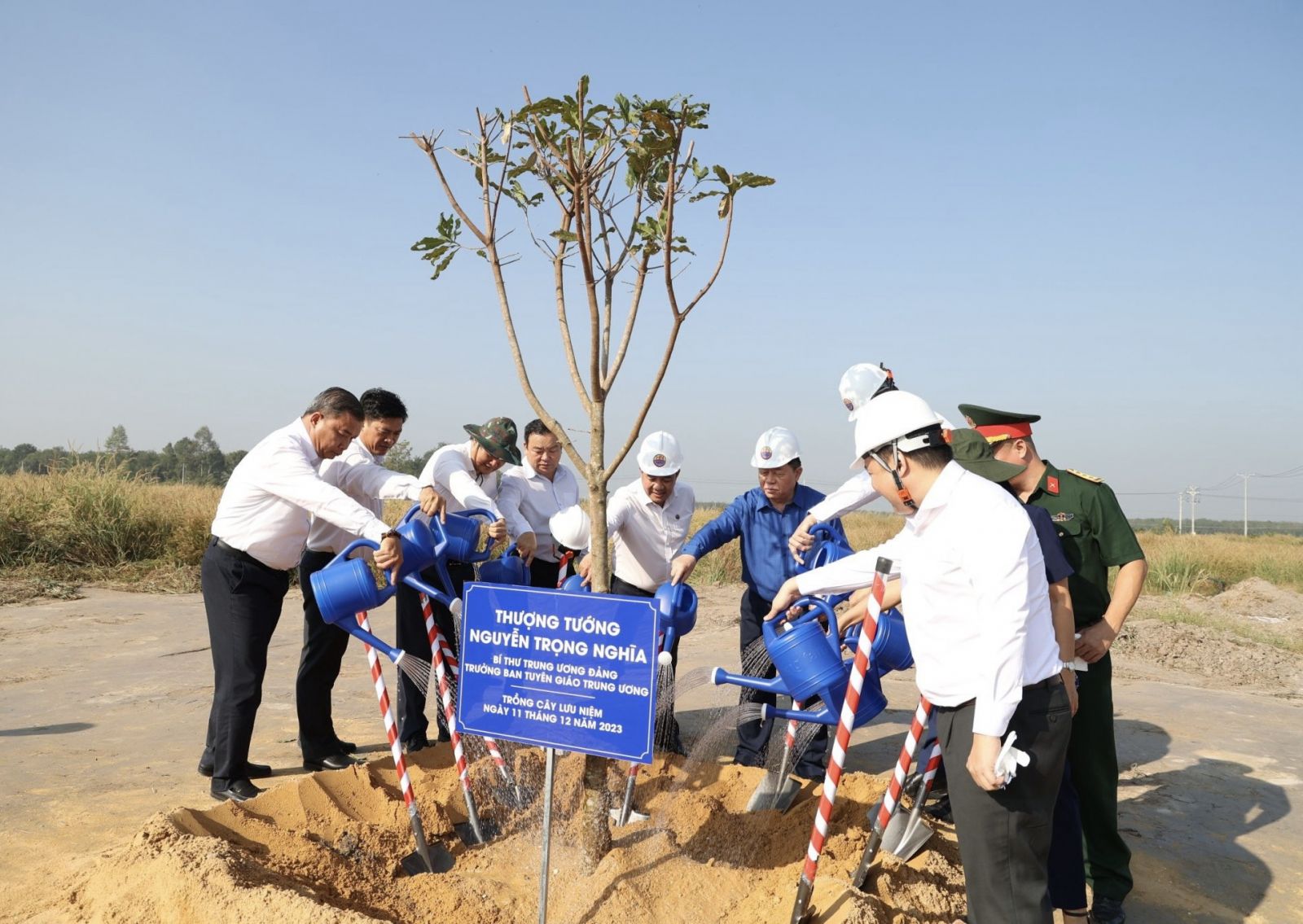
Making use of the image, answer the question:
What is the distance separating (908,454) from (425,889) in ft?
7.71

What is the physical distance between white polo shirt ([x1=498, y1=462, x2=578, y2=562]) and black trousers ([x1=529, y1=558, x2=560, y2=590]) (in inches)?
1.8

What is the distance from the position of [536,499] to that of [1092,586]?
3262 mm

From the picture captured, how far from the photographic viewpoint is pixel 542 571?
229 inches

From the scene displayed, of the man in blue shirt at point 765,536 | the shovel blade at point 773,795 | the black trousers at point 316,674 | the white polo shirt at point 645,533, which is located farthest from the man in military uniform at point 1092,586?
the black trousers at point 316,674

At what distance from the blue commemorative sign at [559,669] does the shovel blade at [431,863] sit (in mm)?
816

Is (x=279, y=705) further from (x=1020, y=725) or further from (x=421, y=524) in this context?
(x=1020, y=725)

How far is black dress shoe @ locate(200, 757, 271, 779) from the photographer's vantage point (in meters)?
4.66

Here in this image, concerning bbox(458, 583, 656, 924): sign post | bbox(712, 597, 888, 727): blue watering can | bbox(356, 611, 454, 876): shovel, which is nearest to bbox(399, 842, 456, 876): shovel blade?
bbox(356, 611, 454, 876): shovel

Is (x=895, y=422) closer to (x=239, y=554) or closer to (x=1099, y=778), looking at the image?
(x=1099, y=778)

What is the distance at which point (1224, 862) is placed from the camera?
4.07 m

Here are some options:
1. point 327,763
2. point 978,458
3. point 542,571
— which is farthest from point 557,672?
point 542,571

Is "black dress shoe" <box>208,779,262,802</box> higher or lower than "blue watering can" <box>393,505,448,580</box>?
lower

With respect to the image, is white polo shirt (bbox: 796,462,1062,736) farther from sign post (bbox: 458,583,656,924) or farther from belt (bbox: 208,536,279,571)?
belt (bbox: 208,536,279,571)

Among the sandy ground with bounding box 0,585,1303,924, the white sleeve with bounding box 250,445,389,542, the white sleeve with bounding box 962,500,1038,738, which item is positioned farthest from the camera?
the white sleeve with bounding box 250,445,389,542
